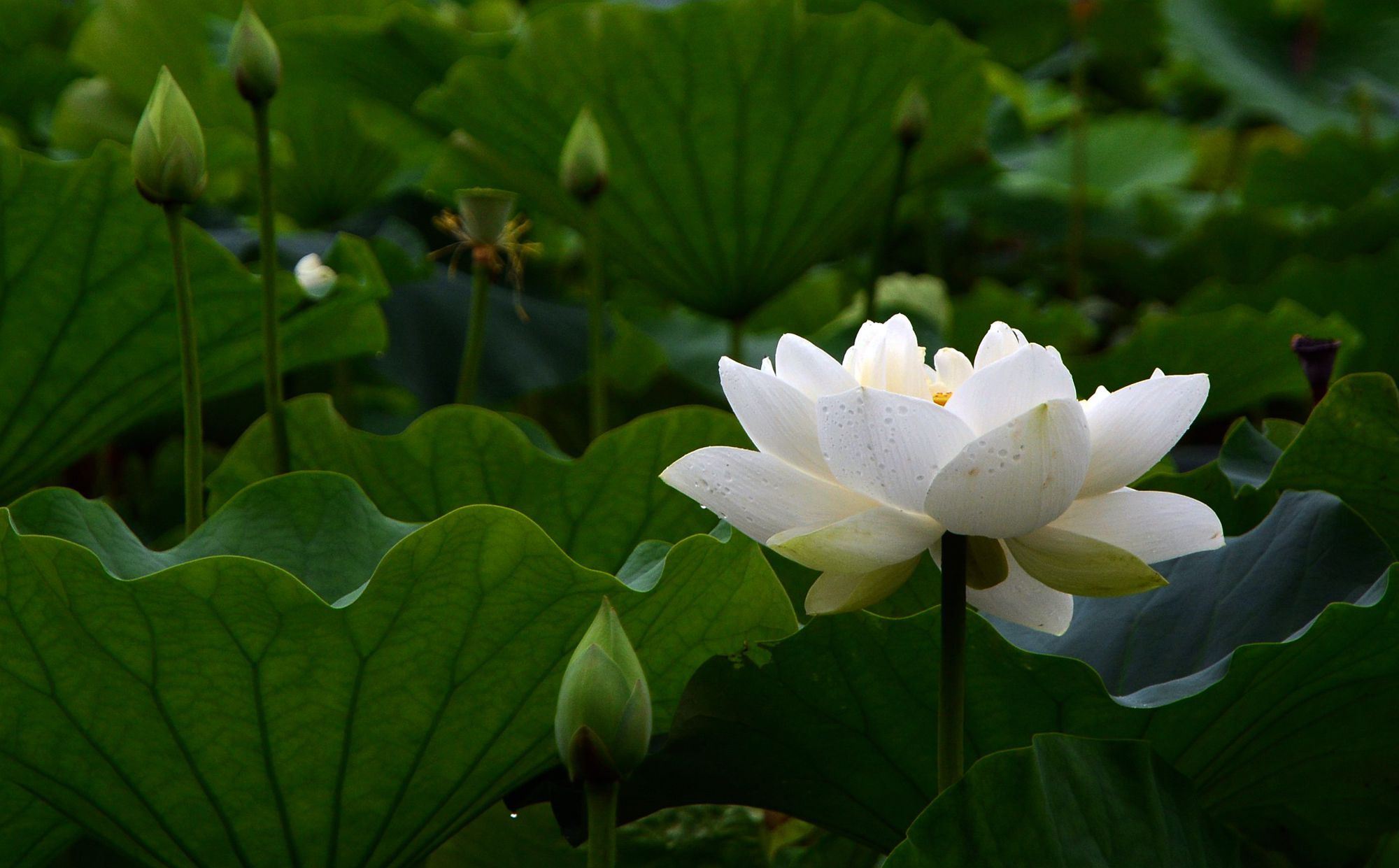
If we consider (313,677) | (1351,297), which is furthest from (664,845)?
(1351,297)

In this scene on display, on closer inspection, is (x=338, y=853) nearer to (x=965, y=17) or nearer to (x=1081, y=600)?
(x=1081, y=600)

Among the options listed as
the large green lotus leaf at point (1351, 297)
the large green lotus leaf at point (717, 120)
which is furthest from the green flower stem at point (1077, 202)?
the large green lotus leaf at point (717, 120)

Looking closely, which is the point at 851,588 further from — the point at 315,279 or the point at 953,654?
the point at 315,279

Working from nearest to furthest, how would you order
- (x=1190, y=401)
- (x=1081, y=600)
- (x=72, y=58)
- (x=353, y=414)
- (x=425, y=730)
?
(x=1190, y=401)
(x=425, y=730)
(x=1081, y=600)
(x=353, y=414)
(x=72, y=58)

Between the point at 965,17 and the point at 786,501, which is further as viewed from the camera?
the point at 965,17

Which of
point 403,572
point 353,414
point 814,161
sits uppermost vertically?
point 403,572

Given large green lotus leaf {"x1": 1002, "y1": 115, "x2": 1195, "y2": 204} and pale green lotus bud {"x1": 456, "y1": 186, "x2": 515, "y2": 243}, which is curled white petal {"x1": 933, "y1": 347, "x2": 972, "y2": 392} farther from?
large green lotus leaf {"x1": 1002, "y1": 115, "x2": 1195, "y2": 204}

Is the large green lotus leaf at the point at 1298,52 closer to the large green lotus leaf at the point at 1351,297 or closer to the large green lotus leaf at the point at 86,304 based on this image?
the large green lotus leaf at the point at 1351,297

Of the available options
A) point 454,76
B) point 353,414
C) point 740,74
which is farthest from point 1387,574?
point 353,414

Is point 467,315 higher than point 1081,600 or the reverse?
the reverse
